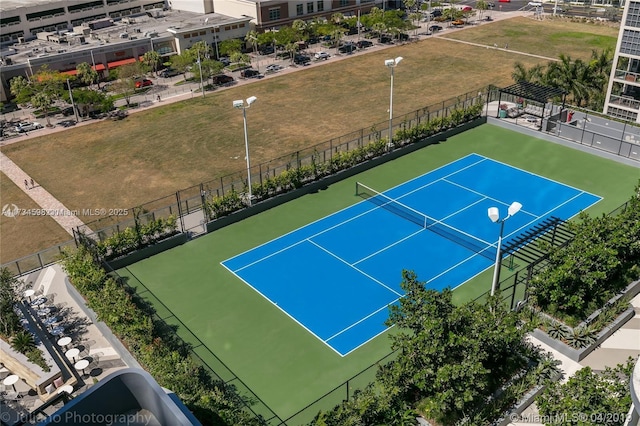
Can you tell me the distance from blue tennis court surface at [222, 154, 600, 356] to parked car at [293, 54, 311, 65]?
124 feet

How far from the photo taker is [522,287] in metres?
26.0

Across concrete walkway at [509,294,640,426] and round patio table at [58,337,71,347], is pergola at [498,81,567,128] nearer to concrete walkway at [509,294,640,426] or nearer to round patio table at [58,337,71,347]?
concrete walkway at [509,294,640,426]

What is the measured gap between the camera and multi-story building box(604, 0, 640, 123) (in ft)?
143

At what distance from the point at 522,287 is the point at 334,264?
30.6 feet

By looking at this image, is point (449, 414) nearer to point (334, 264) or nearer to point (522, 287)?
point (522, 287)

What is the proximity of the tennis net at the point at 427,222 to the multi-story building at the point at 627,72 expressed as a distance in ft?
76.0

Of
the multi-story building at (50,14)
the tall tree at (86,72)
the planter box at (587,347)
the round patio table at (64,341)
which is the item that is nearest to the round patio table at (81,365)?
the round patio table at (64,341)

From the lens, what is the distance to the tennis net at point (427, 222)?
30.3 m

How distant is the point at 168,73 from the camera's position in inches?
2729

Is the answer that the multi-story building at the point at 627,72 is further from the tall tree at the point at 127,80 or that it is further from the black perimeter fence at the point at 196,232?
the tall tree at the point at 127,80

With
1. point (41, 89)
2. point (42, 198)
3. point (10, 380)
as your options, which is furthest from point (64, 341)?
point (41, 89)

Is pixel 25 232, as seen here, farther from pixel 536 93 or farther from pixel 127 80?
pixel 536 93

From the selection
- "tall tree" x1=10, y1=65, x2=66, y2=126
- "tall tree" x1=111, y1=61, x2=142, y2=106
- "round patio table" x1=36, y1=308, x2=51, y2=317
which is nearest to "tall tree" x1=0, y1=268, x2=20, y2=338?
A: "round patio table" x1=36, y1=308, x2=51, y2=317

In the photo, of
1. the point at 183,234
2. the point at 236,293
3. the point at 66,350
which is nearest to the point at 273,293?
the point at 236,293
